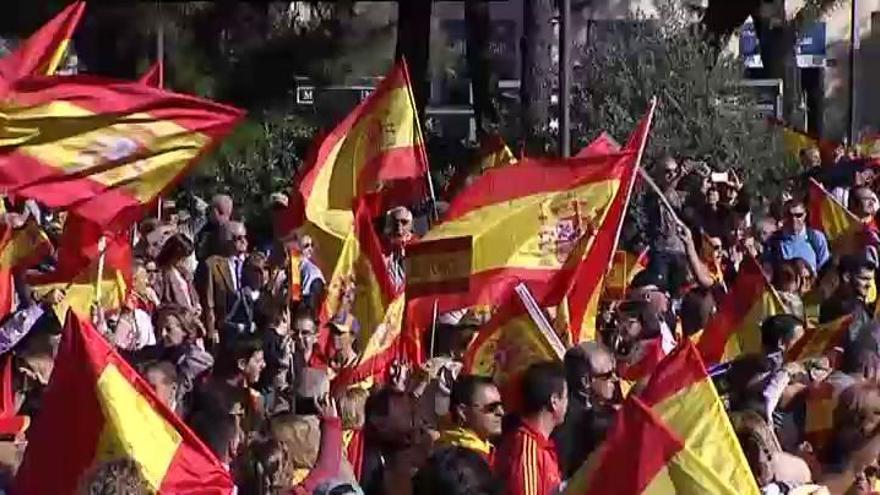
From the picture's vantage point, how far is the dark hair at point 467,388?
24.7 feet

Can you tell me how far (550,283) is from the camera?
10.1m

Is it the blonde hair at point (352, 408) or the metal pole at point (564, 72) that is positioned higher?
the metal pole at point (564, 72)

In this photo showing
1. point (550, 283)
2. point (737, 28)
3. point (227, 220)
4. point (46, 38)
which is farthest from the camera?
point (737, 28)

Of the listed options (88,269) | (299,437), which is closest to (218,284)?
(88,269)

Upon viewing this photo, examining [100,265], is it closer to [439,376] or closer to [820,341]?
[439,376]

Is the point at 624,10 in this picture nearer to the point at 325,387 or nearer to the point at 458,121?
the point at 458,121

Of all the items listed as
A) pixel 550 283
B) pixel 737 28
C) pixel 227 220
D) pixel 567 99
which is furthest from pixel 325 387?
pixel 737 28

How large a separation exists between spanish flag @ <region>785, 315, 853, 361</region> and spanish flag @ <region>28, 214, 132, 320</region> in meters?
3.18

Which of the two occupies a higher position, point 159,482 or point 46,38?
point 46,38

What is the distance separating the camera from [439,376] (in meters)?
9.20

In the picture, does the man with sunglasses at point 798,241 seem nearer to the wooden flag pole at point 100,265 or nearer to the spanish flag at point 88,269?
the spanish flag at point 88,269

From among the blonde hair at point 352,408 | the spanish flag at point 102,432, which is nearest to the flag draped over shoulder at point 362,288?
the blonde hair at point 352,408

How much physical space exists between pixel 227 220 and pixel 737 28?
48.9 feet

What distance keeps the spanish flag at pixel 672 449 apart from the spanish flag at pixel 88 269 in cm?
501
